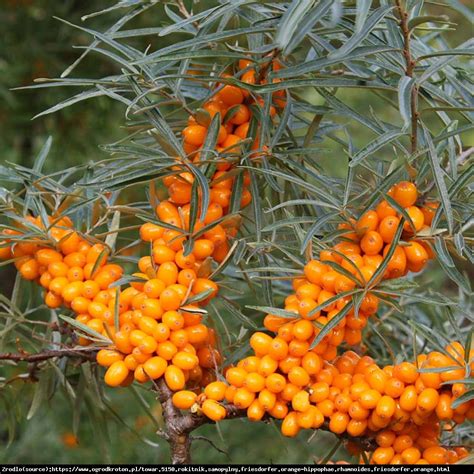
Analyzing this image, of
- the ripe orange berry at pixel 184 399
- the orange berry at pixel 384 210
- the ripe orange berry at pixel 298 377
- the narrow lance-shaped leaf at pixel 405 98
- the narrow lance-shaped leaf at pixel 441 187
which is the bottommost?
the ripe orange berry at pixel 184 399

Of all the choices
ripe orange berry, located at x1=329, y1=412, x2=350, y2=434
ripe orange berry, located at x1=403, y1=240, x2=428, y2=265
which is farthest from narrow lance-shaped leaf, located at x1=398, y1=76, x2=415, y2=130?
ripe orange berry, located at x1=329, y1=412, x2=350, y2=434

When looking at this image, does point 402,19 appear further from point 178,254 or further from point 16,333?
point 16,333

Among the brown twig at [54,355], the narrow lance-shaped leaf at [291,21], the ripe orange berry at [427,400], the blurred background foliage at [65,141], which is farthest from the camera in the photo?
the blurred background foliage at [65,141]

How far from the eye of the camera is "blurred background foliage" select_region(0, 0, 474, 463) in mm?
1328

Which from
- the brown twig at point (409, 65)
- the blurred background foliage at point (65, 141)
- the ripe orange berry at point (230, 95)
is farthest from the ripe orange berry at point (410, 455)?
the blurred background foliage at point (65, 141)

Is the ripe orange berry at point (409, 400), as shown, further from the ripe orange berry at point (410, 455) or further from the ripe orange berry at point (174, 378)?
the ripe orange berry at point (174, 378)

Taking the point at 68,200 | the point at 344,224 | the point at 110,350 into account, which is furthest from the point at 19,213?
the point at 344,224

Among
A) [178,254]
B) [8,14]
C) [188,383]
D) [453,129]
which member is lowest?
[8,14]

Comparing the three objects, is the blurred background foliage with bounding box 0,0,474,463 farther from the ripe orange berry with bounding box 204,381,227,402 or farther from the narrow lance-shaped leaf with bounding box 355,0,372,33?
the narrow lance-shaped leaf with bounding box 355,0,372,33

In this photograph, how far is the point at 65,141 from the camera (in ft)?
5.08

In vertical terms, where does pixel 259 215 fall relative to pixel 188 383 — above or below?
above

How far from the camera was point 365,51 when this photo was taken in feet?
1.62

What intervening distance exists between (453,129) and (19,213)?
40 centimetres

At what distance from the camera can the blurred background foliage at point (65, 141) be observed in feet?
4.36
